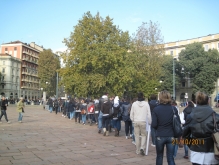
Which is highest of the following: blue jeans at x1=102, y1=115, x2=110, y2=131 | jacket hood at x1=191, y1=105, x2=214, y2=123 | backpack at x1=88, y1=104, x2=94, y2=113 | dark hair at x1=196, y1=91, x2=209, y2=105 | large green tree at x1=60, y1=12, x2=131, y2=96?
large green tree at x1=60, y1=12, x2=131, y2=96

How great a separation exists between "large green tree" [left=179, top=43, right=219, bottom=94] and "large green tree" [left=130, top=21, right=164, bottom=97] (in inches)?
794

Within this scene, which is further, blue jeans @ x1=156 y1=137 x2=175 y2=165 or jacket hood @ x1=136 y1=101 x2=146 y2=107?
jacket hood @ x1=136 y1=101 x2=146 y2=107

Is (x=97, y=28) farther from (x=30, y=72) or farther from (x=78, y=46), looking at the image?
(x=30, y=72)

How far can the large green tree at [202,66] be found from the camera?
2029 inches

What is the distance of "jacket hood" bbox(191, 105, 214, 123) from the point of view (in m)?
3.53

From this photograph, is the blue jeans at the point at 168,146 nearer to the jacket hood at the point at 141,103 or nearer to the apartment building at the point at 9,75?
the jacket hood at the point at 141,103

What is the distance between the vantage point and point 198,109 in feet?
12.0

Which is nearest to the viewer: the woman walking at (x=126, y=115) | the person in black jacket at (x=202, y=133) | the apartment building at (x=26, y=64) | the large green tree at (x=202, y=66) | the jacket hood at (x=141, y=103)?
the person in black jacket at (x=202, y=133)

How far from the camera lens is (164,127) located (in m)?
4.64

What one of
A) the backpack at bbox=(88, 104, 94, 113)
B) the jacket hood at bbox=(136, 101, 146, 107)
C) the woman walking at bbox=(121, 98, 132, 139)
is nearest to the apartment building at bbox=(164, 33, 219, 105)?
the backpack at bbox=(88, 104, 94, 113)

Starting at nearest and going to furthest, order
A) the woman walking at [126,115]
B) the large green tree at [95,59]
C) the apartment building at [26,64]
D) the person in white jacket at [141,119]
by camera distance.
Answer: the person in white jacket at [141,119] → the woman walking at [126,115] → the large green tree at [95,59] → the apartment building at [26,64]

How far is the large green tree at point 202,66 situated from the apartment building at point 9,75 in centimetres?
5485

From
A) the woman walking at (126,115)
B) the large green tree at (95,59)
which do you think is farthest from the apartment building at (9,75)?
the woman walking at (126,115)

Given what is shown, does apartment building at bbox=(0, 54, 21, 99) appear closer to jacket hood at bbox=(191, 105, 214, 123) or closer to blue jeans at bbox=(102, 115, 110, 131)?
blue jeans at bbox=(102, 115, 110, 131)
